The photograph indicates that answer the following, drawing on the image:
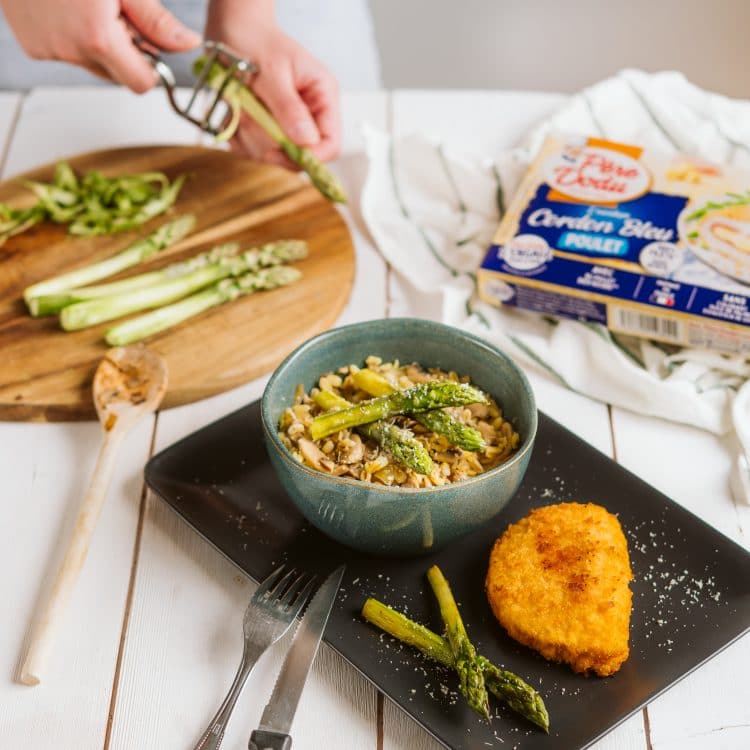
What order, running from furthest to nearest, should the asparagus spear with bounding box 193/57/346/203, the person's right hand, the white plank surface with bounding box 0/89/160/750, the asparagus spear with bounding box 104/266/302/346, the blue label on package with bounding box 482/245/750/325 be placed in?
the asparagus spear with bounding box 193/57/346/203 < the person's right hand < the asparagus spear with bounding box 104/266/302/346 < the blue label on package with bounding box 482/245/750/325 < the white plank surface with bounding box 0/89/160/750

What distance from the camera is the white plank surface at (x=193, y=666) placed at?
51.7 inches

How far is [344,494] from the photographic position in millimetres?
1344

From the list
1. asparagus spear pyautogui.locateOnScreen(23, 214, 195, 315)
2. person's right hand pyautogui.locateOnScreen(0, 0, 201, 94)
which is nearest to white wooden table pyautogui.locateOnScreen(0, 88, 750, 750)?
asparagus spear pyautogui.locateOnScreen(23, 214, 195, 315)

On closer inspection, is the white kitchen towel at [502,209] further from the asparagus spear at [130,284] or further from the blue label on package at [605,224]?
the asparagus spear at [130,284]


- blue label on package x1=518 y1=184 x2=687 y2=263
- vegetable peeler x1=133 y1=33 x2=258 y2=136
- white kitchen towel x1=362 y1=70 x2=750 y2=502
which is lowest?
white kitchen towel x1=362 y1=70 x2=750 y2=502

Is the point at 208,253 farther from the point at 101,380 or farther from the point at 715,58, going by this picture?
the point at 715,58

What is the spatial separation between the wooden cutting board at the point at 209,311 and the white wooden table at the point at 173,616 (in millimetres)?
54

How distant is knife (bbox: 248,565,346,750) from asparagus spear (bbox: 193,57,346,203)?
1128 mm

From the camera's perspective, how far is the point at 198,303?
2.03 m

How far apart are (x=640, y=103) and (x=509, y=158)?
0.45 metres

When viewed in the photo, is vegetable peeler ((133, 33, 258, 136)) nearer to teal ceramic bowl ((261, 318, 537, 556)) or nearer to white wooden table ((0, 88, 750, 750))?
white wooden table ((0, 88, 750, 750))

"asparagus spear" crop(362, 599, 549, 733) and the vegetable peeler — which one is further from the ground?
the vegetable peeler

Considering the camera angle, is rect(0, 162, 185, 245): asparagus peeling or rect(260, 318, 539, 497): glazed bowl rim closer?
rect(260, 318, 539, 497): glazed bowl rim

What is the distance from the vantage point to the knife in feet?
4.08
